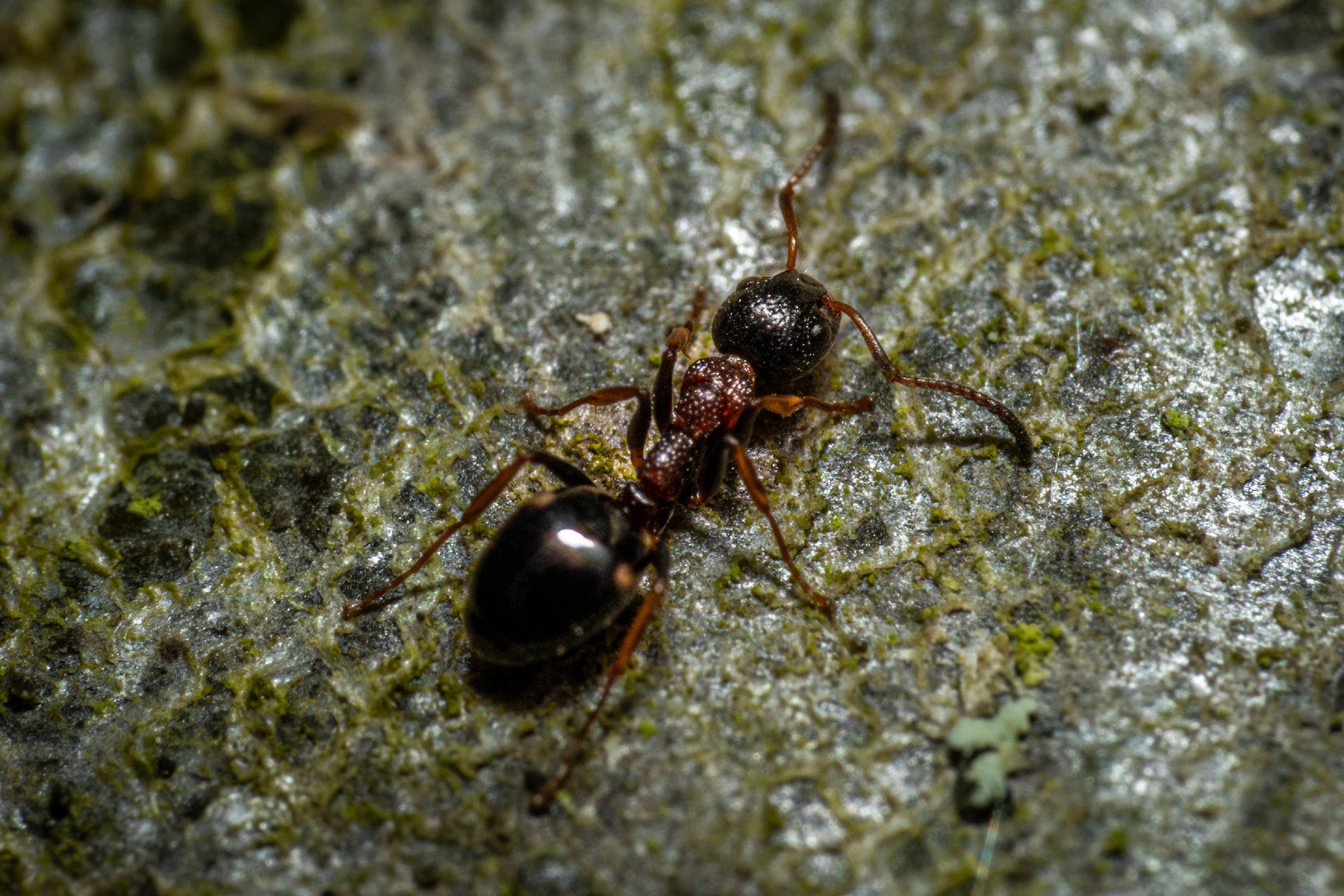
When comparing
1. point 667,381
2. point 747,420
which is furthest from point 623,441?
point 747,420

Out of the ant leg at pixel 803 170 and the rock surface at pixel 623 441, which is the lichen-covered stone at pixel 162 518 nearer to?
the rock surface at pixel 623 441

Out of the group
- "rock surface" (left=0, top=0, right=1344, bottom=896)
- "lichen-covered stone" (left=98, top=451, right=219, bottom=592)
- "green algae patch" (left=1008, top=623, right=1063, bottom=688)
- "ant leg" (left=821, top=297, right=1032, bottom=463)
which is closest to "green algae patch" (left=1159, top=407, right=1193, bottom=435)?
"rock surface" (left=0, top=0, right=1344, bottom=896)

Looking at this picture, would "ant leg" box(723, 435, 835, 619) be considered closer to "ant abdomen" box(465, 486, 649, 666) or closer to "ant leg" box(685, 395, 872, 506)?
"ant leg" box(685, 395, 872, 506)

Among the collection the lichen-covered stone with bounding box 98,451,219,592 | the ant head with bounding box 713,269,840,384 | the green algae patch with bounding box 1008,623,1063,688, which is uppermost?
the ant head with bounding box 713,269,840,384

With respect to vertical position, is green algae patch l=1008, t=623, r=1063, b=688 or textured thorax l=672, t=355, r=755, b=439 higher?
textured thorax l=672, t=355, r=755, b=439

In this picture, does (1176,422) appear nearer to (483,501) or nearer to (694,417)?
(694,417)

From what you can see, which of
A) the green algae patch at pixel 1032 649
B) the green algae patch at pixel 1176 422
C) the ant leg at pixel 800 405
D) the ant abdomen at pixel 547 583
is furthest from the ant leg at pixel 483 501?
the green algae patch at pixel 1176 422
